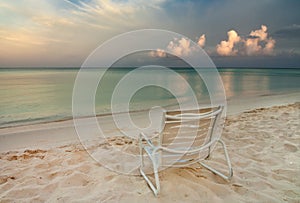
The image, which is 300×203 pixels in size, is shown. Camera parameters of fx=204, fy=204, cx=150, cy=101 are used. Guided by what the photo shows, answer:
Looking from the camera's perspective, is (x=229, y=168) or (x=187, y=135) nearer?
(x=187, y=135)

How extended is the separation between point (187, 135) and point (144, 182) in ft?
2.68

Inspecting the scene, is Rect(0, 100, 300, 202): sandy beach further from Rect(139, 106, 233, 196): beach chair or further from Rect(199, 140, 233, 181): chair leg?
Rect(139, 106, 233, 196): beach chair

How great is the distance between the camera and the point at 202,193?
224cm

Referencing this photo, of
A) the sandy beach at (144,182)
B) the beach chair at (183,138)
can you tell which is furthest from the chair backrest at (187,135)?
the sandy beach at (144,182)

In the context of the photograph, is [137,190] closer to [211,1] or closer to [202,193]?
[202,193]

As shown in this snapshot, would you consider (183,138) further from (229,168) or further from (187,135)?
(229,168)

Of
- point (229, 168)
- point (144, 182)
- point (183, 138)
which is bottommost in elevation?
point (144, 182)

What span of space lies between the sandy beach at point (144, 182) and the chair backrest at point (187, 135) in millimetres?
327

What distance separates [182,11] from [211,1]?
292 centimetres

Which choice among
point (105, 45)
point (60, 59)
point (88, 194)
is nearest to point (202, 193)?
point (88, 194)

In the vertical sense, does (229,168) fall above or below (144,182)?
above

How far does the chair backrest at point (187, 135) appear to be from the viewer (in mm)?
2186

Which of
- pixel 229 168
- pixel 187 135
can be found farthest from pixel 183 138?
pixel 229 168

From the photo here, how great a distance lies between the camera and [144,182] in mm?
2541
